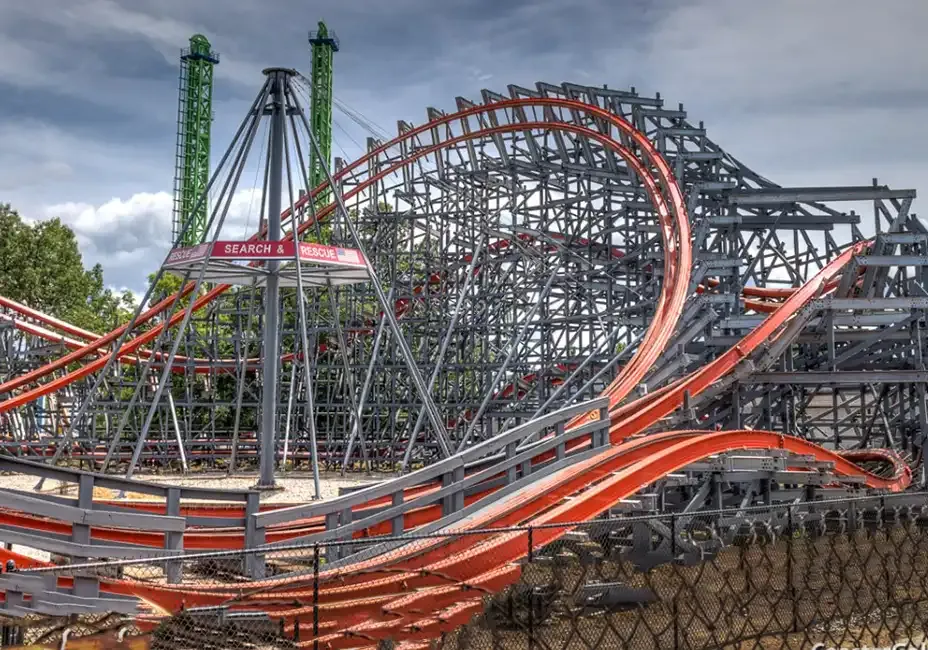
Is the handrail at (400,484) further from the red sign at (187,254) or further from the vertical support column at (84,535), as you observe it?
the red sign at (187,254)

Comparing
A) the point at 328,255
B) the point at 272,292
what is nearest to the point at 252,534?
the point at 328,255

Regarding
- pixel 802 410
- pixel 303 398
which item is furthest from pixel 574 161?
pixel 303 398

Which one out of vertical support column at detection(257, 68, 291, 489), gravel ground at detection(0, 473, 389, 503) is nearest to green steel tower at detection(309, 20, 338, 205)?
gravel ground at detection(0, 473, 389, 503)

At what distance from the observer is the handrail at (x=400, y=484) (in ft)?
30.6

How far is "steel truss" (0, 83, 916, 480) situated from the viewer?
1634cm

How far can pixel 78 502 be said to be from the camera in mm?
8461

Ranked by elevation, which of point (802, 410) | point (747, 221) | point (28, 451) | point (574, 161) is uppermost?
point (574, 161)

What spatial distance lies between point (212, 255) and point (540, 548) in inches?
218

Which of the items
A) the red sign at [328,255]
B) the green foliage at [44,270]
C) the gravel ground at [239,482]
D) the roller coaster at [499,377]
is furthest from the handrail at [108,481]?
the green foliage at [44,270]

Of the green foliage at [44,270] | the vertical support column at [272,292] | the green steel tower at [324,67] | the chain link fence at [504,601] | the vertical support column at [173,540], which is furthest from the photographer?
the green steel tower at [324,67]

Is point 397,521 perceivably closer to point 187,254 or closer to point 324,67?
point 187,254

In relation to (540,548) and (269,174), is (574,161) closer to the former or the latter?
(269,174)

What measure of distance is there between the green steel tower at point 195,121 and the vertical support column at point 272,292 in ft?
144

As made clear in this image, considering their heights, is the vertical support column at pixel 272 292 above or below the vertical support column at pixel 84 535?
above
